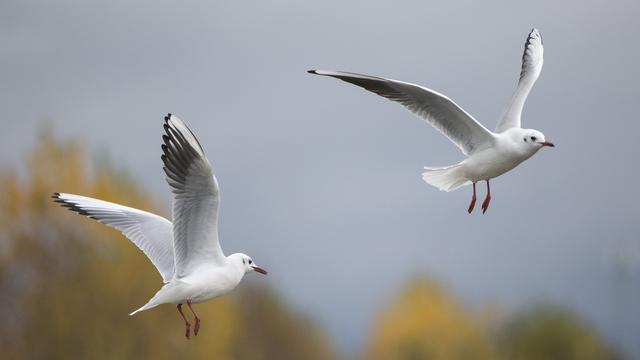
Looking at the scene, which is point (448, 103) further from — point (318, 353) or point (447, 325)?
point (447, 325)

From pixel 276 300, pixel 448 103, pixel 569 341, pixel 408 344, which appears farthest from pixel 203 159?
pixel 408 344

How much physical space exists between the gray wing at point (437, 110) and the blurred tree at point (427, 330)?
26700 mm

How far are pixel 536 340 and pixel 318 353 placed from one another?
737 centimetres

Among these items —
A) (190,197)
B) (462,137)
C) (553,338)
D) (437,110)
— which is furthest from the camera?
(553,338)

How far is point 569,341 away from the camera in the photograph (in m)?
36.3

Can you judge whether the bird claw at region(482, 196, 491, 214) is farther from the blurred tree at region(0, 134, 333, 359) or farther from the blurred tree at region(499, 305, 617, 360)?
the blurred tree at region(499, 305, 617, 360)

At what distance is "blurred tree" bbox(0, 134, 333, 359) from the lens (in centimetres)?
2556

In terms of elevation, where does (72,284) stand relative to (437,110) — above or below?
below

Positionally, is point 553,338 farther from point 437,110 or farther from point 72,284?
point 437,110

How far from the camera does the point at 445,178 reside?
12.5 meters

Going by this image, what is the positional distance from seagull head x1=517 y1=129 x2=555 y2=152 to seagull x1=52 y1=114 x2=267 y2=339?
8.78ft

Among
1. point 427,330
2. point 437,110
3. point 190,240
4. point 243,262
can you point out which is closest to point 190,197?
point 190,240

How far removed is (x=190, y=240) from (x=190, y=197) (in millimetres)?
475

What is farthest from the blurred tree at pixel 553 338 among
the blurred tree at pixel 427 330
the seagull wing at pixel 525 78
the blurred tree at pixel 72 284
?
the seagull wing at pixel 525 78
